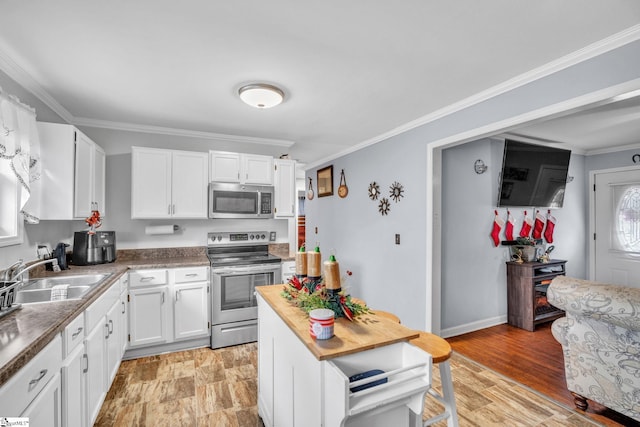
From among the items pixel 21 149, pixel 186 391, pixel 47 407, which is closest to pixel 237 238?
pixel 186 391

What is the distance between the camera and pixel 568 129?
3.79 meters

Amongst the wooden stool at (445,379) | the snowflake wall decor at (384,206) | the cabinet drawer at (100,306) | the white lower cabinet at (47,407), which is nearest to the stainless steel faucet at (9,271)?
the cabinet drawer at (100,306)

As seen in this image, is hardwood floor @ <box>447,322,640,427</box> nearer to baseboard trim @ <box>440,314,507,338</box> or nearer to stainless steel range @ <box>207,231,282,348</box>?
baseboard trim @ <box>440,314,507,338</box>

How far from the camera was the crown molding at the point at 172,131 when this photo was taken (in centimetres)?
333

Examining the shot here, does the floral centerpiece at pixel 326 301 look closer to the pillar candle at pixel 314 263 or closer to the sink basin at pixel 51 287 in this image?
the pillar candle at pixel 314 263

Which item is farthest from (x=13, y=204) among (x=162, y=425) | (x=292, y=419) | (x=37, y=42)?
(x=292, y=419)

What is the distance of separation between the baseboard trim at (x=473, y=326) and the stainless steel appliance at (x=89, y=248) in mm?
3746

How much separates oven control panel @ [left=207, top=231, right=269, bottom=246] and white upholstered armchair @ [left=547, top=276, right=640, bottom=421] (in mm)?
3076

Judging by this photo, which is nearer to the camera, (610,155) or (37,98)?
(37,98)

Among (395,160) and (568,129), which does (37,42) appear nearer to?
(395,160)

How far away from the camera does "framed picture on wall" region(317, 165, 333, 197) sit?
17.2 ft

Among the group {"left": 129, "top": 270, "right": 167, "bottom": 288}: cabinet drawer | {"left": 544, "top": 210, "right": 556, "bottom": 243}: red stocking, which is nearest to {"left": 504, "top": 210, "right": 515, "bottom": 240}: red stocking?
{"left": 544, "top": 210, "right": 556, "bottom": 243}: red stocking

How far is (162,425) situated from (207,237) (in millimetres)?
2126

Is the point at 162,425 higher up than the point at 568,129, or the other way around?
the point at 568,129
